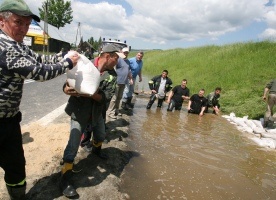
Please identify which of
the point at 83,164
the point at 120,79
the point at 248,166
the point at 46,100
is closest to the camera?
the point at 83,164

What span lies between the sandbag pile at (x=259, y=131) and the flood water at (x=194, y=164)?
0.28 m

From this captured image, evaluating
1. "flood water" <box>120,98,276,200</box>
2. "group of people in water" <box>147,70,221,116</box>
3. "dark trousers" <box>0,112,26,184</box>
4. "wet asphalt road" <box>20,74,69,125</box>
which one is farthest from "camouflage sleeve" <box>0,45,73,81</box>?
"group of people in water" <box>147,70,221,116</box>

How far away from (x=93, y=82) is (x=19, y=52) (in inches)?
32.7

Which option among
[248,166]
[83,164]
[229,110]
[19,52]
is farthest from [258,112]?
[19,52]

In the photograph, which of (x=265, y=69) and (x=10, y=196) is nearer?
(x=10, y=196)

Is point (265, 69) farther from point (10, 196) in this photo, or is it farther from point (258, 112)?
point (10, 196)

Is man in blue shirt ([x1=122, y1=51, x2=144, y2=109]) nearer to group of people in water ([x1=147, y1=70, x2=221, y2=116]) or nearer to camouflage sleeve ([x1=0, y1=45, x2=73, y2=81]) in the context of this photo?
group of people in water ([x1=147, y1=70, x2=221, y2=116])

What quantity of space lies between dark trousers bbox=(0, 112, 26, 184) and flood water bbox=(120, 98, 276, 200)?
1512mm

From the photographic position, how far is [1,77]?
211cm

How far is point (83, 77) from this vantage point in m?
2.67

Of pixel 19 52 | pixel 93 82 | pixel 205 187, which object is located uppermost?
pixel 19 52

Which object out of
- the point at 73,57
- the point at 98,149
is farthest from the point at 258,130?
the point at 73,57

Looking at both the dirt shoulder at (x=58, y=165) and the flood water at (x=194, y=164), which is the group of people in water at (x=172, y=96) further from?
the dirt shoulder at (x=58, y=165)

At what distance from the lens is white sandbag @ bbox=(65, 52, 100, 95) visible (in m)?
2.65
